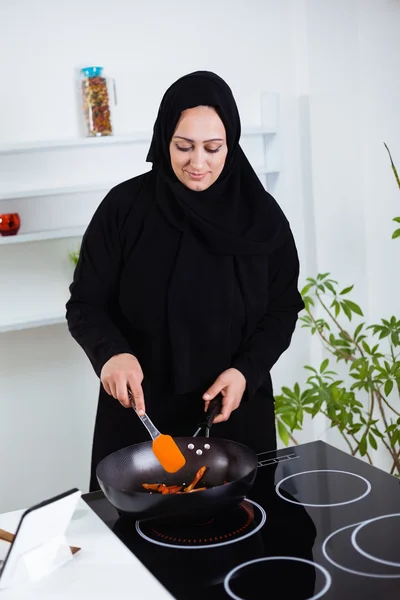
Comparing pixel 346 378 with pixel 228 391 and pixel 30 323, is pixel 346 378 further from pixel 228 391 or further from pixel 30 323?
pixel 228 391

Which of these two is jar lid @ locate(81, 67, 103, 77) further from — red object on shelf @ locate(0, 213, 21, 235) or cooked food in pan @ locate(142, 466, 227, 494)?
cooked food in pan @ locate(142, 466, 227, 494)

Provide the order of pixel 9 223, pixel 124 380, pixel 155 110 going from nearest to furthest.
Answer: pixel 124 380
pixel 9 223
pixel 155 110

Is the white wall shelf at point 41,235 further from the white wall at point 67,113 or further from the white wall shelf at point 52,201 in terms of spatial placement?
the white wall at point 67,113

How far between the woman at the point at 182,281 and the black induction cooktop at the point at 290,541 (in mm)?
337

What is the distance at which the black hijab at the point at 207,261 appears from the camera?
68.4 inches

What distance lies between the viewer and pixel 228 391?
5.24 ft

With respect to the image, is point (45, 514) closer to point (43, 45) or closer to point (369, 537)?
point (369, 537)

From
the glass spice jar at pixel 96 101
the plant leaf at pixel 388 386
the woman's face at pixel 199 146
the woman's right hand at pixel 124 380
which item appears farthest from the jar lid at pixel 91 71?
the plant leaf at pixel 388 386

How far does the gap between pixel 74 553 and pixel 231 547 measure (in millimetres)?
234

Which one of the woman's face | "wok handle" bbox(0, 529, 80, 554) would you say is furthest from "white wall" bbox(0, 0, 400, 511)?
"wok handle" bbox(0, 529, 80, 554)

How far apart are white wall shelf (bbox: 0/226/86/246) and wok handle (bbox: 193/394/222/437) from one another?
1.04 m

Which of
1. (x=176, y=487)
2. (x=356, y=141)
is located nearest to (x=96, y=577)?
(x=176, y=487)

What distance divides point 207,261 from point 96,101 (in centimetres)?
95

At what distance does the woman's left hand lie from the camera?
61.9 inches
